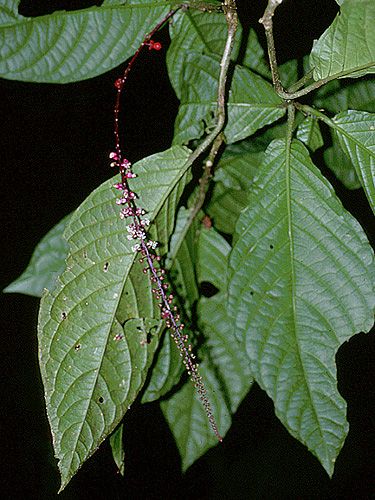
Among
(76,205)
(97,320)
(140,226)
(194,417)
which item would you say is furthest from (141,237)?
(194,417)

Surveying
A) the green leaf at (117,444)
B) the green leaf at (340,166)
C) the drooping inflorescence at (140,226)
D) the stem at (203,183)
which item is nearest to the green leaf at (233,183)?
the stem at (203,183)

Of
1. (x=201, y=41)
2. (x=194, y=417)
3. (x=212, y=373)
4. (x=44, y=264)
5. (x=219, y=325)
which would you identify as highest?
(x=201, y=41)

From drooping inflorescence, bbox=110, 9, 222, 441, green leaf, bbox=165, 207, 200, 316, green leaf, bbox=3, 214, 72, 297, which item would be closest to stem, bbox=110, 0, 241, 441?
drooping inflorescence, bbox=110, 9, 222, 441

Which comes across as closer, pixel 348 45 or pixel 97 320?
pixel 348 45

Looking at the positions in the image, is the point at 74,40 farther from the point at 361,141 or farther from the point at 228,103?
the point at 361,141

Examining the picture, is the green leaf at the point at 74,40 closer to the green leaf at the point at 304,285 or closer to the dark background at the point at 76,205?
the dark background at the point at 76,205
